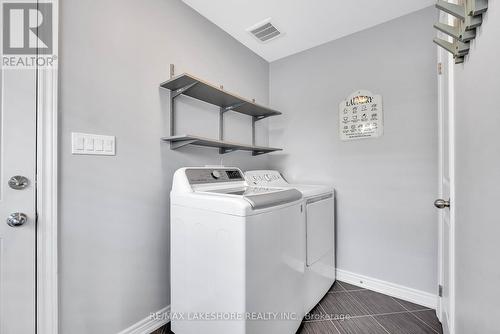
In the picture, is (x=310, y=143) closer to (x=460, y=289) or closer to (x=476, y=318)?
(x=460, y=289)

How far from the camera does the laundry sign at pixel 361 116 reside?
1.98 meters

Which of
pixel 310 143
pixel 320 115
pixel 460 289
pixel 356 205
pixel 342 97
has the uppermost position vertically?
pixel 342 97

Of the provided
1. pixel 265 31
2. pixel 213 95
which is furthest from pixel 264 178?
pixel 265 31

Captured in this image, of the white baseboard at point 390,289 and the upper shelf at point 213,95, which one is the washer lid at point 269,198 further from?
the white baseboard at point 390,289

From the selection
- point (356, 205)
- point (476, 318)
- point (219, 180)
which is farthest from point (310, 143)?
point (476, 318)

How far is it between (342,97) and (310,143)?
569 millimetres

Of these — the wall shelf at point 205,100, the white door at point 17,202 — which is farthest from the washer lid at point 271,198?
the white door at point 17,202

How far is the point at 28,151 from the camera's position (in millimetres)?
1039

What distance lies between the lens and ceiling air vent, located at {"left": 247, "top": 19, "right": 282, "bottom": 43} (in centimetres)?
201

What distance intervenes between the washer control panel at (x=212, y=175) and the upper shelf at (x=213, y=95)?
0.62 metres

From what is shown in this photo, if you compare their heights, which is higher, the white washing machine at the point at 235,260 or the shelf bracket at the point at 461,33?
the shelf bracket at the point at 461,33

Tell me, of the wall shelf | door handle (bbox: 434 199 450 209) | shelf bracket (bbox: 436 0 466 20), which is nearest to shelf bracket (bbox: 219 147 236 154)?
the wall shelf

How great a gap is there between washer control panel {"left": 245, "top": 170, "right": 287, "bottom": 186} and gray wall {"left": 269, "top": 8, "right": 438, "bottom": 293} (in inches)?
10.0

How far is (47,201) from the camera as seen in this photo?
3.53 ft
